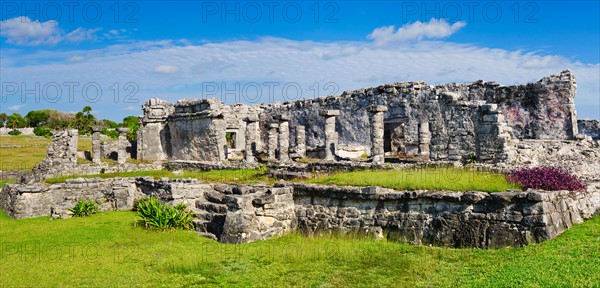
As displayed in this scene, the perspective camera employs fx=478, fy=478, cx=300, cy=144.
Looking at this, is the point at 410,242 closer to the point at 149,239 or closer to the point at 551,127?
the point at 149,239

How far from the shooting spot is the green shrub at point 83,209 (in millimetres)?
14500

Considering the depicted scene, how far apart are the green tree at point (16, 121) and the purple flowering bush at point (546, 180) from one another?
3291 inches

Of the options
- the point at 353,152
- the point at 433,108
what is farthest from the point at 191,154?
the point at 433,108

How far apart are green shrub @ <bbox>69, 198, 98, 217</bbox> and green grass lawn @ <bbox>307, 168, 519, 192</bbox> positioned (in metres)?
7.36

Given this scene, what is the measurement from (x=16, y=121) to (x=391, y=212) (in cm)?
8295

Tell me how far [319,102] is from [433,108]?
792 cm

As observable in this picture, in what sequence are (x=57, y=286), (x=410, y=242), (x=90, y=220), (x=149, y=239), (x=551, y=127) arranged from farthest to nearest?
(x=551, y=127) → (x=90, y=220) → (x=149, y=239) → (x=410, y=242) → (x=57, y=286)

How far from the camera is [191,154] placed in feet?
90.7

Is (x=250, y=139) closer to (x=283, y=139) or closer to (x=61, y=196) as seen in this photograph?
(x=283, y=139)

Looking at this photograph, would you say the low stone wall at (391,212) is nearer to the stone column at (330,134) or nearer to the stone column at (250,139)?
the stone column at (330,134)

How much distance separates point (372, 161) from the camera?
17.8 metres

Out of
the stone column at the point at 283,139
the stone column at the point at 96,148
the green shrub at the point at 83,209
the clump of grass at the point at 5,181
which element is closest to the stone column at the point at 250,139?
the stone column at the point at 283,139

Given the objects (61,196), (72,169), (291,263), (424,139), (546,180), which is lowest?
(291,263)

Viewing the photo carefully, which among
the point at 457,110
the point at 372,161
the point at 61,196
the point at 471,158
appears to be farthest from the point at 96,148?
the point at 471,158
